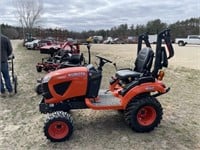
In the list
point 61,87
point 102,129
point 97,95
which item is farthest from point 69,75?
point 102,129

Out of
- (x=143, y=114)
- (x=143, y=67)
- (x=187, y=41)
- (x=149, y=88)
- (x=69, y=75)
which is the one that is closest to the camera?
(x=69, y=75)

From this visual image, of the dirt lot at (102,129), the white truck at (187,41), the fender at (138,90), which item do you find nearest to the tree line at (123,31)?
→ the white truck at (187,41)

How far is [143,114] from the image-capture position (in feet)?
16.5

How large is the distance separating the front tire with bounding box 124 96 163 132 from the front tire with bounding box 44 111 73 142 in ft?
3.15

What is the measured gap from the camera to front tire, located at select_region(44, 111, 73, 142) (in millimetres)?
4547

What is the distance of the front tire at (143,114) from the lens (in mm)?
4836

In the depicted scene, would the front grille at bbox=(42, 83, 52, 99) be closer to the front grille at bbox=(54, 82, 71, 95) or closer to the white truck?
the front grille at bbox=(54, 82, 71, 95)

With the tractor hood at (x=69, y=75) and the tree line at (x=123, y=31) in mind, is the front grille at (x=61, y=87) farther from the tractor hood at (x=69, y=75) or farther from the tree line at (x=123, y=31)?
the tree line at (x=123, y=31)

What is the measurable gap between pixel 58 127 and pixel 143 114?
55.6 inches

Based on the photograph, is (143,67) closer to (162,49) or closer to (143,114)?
(162,49)

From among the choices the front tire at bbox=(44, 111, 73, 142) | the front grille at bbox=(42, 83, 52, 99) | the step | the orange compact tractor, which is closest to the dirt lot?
the front tire at bbox=(44, 111, 73, 142)

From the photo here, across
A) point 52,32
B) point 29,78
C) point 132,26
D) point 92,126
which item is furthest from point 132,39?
point 92,126

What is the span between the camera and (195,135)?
486 centimetres

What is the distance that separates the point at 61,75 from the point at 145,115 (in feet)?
5.02
